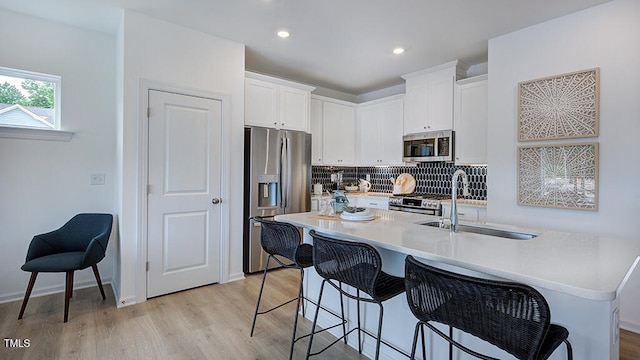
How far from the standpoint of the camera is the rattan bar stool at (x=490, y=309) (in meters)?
0.98

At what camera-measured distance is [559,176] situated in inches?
111

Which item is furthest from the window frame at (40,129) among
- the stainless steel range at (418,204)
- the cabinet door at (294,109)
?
the stainless steel range at (418,204)

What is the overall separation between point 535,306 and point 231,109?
3.23 m

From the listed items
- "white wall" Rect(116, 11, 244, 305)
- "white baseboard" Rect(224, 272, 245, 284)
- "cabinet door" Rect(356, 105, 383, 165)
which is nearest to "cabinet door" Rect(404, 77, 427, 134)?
"cabinet door" Rect(356, 105, 383, 165)

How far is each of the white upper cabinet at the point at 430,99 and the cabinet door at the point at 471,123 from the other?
13 centimetres

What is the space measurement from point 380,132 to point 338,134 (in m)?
0.69

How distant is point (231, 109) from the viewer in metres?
3.48

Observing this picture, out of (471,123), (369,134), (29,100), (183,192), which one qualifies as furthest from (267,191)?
(471,123)

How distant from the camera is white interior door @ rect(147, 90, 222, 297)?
118 inches

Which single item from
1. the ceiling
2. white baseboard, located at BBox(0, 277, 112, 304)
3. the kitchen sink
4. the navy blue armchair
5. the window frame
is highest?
the ceiling

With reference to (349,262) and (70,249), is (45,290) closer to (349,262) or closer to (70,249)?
(70,249)

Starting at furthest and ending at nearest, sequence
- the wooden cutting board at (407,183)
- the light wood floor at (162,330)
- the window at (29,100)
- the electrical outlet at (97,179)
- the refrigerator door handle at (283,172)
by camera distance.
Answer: the wooden cutting board at (407,183), the refrigerator door handle at (283,172), the electrical outlet at (97,179), the window at (29,100), the light wood floor at (162,330)

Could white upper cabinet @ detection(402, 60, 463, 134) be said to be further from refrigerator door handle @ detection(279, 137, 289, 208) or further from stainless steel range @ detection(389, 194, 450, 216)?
refrigerator door handle @ detection(279, 137, 289, 208)

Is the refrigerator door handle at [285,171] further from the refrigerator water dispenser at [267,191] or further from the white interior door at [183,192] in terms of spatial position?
the white interior door at [183,192]
